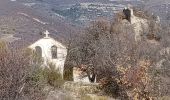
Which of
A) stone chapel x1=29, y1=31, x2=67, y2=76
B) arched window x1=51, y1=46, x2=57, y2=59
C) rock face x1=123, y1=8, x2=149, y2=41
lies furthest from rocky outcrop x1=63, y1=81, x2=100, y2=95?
rock face x1=123, y1=8, x2=149, y2=41

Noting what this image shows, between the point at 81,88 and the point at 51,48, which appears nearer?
the point at 81,88

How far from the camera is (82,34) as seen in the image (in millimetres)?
45594

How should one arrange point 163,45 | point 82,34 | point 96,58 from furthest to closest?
1. point 163,45
2. point 82,34
3. point 96,58

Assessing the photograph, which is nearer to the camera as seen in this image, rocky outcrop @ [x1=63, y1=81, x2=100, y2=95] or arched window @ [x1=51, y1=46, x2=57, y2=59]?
rocky outcrop @ [x1=63, y1=81, x2=100, y2=95]

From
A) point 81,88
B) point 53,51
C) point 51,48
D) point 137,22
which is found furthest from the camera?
point 137,22

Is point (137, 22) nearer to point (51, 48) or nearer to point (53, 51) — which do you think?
point (53, 51)

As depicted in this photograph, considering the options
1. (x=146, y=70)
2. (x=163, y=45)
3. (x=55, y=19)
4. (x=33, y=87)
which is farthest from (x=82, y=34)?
(x=55, y=19)

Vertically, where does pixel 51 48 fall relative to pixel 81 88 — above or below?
below

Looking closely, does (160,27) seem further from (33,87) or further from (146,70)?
(33,87)

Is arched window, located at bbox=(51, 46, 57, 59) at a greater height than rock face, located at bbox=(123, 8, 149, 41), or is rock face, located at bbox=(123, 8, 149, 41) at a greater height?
rock face, located at bbox=(123, 8, 149, 41)

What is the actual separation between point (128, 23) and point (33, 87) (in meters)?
34.5

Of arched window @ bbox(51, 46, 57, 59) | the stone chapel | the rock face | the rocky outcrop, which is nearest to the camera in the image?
the rocky outcrop

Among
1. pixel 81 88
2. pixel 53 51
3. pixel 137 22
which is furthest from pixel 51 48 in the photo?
pixel 81 88

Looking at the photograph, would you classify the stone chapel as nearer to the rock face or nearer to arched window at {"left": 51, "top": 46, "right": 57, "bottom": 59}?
arched window at {"left": 51, "top": 46, "right": 57, "bottom": 59}
